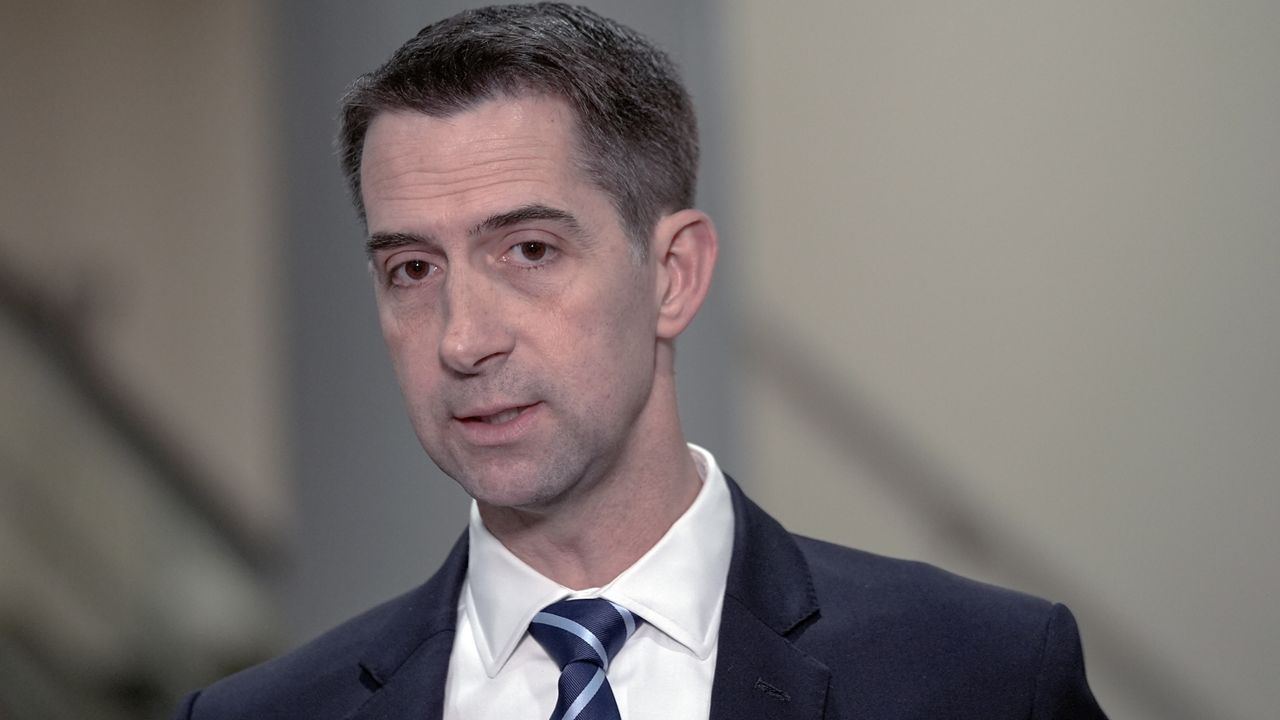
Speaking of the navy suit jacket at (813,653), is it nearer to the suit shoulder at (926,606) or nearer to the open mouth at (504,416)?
the suit shoulder at (926,606)

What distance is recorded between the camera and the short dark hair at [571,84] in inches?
66.0

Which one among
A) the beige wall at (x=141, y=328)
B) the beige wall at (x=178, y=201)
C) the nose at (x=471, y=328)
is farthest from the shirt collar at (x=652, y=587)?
the beige wall at (x=178, y=201)

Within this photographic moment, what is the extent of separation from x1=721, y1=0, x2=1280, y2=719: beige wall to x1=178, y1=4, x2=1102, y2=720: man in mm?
1468

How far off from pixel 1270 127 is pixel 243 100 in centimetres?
411

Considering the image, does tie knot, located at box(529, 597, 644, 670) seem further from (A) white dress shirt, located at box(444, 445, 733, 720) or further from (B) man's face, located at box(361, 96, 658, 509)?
(B) man's face, located at box(361, 96, 658, 509)

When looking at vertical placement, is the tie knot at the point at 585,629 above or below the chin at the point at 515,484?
below

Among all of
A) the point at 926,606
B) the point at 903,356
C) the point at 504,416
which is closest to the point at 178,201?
the point at 903,356

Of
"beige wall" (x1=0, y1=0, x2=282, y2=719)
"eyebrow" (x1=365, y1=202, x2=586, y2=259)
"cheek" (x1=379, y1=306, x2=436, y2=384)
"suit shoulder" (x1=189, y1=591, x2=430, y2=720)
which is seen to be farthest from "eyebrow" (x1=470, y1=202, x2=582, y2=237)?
"beige wall" (x1=0, y1=0, x2=282, y2=719)

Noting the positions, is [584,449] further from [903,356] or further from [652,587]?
[903,356]

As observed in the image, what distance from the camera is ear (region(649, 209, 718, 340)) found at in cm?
178

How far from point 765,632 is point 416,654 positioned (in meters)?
0.40

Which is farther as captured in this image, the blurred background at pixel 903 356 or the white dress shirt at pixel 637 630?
the blurred background at pixel 903 356

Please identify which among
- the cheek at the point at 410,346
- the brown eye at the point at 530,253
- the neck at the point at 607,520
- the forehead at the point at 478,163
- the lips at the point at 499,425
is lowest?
the neck at the point at 607,520

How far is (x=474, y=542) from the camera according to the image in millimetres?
1808
